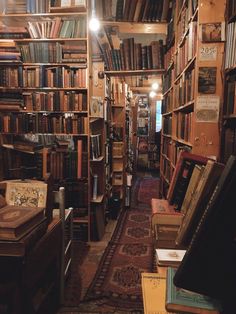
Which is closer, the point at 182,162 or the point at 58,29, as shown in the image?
the point at 182,162

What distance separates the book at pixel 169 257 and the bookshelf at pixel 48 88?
2070 mm

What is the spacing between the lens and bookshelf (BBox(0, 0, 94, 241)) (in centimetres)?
307

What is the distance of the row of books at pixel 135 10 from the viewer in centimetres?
335

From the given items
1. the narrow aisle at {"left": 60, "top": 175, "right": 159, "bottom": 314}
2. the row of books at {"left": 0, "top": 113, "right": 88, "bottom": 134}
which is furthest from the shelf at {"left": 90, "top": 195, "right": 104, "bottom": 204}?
the row of books at {"left": 0, "top": 113, "right": 88, "bottom": 134}

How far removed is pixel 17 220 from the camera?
4.33 feet

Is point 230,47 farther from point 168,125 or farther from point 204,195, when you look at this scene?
point 168,125

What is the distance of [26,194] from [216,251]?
3.93 ft

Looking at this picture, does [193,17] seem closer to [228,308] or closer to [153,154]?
[228,308]

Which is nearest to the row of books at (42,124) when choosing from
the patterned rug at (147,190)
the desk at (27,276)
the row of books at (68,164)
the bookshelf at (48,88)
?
the bookshelf at (48,88)

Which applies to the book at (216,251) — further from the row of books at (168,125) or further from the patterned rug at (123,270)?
the row of books at (168,125)

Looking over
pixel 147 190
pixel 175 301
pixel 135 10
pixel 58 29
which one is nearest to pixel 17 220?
pixel 175 301

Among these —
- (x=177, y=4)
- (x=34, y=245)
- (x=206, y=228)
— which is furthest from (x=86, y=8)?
(x=206, y=228)

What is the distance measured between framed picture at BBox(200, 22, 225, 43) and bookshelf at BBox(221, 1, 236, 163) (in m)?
0.03

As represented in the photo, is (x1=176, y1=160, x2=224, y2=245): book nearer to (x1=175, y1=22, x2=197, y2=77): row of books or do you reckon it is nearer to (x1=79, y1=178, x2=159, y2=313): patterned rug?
(x1=175, y1=22, x2=197, y2=77): row of books
